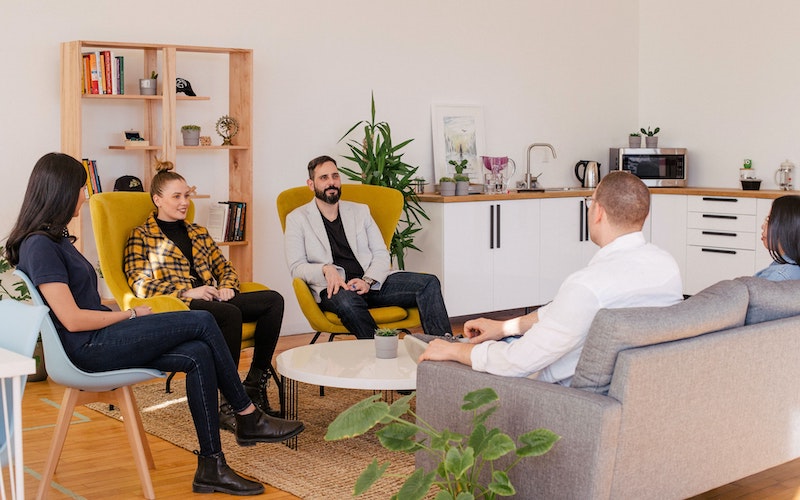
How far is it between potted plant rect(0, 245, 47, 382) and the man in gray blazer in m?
1.38

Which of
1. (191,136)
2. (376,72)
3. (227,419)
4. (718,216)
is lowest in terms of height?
(227,419)

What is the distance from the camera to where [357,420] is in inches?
96.6

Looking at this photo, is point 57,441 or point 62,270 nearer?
point 62,270

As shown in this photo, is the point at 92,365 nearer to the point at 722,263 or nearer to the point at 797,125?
the point at 722,263

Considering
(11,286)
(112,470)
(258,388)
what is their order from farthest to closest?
(11,286) < (258,388) < (112,470)

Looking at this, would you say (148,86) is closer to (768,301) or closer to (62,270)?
(62,270)

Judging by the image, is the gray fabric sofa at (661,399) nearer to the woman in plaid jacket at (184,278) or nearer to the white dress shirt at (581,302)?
the white dress shirt at (581,302)

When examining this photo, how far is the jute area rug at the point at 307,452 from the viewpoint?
3527mm

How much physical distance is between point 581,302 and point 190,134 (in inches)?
140

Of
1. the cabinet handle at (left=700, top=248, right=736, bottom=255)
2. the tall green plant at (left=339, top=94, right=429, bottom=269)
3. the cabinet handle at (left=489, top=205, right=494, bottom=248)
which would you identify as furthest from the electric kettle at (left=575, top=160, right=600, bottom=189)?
the tall green plant at (left=339, top=94, right=429, bottom=269)

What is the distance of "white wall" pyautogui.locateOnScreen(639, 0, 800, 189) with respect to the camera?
7.35 m

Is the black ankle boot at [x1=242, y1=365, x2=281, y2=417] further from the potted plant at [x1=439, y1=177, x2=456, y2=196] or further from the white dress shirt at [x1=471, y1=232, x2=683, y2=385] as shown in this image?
the potted plant at [x1=439, y1=177, x2=456, y2=196]

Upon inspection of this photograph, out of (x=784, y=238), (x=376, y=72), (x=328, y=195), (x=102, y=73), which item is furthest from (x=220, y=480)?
(x=376, y=72)

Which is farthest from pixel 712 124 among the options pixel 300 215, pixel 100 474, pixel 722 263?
pixel 100 474
